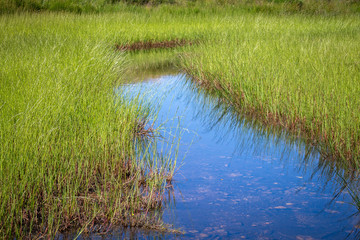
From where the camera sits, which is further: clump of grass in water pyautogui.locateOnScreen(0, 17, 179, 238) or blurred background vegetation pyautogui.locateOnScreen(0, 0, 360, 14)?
blurred background vegetation pyautogui.locateOnScreen(0, 0, 360, 14)

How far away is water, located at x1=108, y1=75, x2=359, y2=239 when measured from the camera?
2926 mm

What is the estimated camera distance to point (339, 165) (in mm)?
3846

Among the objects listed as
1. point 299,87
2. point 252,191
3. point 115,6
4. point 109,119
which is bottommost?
point 252,191

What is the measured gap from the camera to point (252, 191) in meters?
3.50

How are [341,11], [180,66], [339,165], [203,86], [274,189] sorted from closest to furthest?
[274,189] < [339,165] < [203,86] < [180,66] < [341,11]

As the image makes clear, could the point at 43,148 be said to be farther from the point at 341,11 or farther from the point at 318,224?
the point at 341,11

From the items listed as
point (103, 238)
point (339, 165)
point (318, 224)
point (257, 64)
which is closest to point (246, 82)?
point (257, 64)

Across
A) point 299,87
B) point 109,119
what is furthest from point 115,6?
point 109,119

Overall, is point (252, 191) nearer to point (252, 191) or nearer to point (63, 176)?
point (252, 191)

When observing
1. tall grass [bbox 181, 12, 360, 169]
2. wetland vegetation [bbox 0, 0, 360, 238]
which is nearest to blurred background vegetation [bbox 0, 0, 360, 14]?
wetland vegetation [bbox 0, 0, 360, 238]

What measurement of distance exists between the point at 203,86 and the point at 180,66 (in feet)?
7.25

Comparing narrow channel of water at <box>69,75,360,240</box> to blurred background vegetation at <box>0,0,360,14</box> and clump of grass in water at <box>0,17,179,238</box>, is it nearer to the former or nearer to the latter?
clump of grass in water at <box>0,17,179,238</box>

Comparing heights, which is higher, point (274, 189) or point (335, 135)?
point (335, 135)

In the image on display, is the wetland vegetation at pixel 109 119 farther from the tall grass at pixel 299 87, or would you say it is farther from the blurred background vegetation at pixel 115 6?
the blurred background vegetation at pixel 115 6
